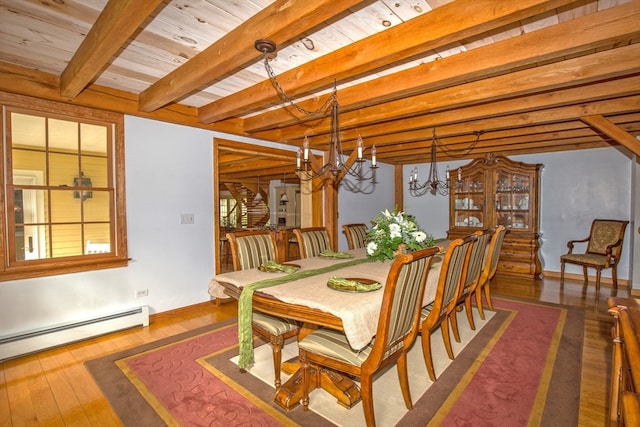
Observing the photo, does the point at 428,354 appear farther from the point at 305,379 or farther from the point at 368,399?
the point at 305,379

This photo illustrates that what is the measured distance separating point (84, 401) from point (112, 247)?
1.56m

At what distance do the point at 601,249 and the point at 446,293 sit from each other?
4.08 meters

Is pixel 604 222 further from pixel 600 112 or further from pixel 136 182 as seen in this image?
pixel 136 182

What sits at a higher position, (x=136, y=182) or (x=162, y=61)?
(x=162, y=61)

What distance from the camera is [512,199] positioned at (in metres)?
5.67

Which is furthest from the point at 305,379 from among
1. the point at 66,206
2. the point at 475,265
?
the point at 66,206

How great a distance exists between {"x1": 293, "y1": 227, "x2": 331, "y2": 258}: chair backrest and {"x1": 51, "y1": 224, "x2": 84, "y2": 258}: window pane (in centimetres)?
209

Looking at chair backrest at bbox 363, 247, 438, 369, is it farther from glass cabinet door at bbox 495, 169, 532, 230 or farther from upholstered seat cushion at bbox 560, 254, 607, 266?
glass cabinet door at bbox 495, 169, 532, 230

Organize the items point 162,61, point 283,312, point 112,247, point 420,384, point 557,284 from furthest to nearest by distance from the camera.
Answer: point 557,284 → point 112,247 → point 162,61 → point 420,384 → point 283,312

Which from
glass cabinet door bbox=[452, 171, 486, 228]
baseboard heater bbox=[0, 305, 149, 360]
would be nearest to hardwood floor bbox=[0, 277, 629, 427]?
baseboard heater bbox=[0, 305, 149, 360]

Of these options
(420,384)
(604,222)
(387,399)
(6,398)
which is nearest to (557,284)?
(604,222)

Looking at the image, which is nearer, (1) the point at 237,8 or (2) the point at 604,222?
(1) the point at 237,8

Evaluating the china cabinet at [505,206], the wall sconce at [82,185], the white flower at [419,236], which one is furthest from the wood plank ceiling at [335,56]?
the china cabinet at [505,206]

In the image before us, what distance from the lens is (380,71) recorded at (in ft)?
8.45
